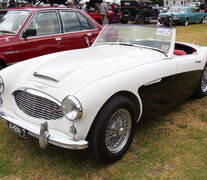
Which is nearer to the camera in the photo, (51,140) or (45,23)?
(51,140)

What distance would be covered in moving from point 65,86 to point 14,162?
111cm

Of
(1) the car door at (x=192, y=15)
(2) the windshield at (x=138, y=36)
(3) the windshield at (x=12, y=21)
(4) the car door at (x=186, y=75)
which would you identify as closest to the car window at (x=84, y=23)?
(3) the windshield at (x=12, y=21)

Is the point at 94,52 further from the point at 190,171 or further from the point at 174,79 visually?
the point at 190,171

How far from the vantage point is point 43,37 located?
5.39m

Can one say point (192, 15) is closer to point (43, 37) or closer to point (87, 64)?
point (43, 37)

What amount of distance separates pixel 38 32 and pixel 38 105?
3.15 metres

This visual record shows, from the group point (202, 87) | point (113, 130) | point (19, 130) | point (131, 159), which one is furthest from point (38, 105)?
point (202, 87)

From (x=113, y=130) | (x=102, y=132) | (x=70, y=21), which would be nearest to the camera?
(x=102, y=132)

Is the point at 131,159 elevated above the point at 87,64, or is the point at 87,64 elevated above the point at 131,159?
the point at 87,64

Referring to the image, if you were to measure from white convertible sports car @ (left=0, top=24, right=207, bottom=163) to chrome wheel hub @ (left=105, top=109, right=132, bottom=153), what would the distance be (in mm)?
11

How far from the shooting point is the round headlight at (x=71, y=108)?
233 centimetres

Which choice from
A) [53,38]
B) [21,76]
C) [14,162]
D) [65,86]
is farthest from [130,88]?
[53,38]

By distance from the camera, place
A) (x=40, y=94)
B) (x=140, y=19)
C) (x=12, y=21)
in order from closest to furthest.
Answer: (x=40, y=94), (x=12, y=21), (x=140, y=19)

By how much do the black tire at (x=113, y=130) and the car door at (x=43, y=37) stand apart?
10.1 ft
